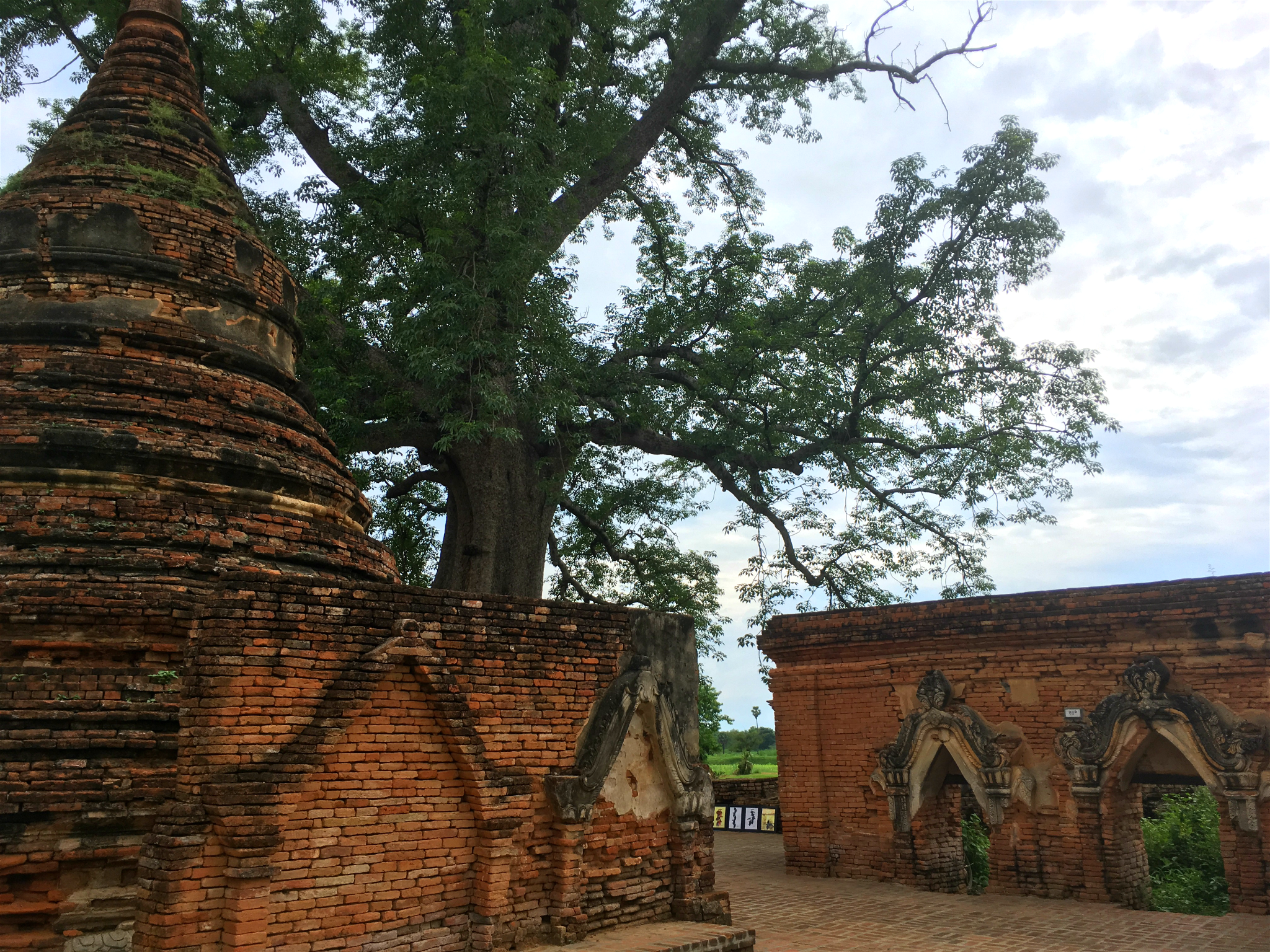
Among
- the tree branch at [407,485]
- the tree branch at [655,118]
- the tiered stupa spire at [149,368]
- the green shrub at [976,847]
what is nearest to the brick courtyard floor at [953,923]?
the green shrub at [976,847]

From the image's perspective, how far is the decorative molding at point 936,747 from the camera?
9844 millimetres

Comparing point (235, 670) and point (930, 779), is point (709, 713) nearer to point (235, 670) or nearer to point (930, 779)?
point (930, 779)

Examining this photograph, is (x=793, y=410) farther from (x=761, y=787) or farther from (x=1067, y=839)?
(x=761, y=787)

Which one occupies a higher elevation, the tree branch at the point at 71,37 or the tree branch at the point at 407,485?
the tree branch at the point at 71,37

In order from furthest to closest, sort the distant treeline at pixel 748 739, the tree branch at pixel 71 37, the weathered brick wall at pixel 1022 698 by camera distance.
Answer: the distant treeline at pixel 748 739 < the tree branch at pixel 71 37 < the weathered brick wall at pixel 1022 698

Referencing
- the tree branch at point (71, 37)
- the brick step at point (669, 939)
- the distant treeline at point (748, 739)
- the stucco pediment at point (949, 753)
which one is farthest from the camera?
the distant treeline at point (748, 739)

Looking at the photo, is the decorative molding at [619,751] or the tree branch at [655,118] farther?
the tree branch at [655,118]

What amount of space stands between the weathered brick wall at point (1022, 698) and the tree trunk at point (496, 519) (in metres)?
3.21

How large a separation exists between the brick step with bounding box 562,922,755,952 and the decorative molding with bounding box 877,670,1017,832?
168 inches

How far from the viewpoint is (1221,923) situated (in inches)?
324

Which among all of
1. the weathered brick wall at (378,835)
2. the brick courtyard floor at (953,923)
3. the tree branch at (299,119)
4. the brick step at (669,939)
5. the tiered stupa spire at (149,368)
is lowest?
the brick courtyard floor at (953,923)

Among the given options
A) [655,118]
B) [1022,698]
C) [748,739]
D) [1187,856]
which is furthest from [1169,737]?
[748,739]

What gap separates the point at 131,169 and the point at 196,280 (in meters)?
1.09

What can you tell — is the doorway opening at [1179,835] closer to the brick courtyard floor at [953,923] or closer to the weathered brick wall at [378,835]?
the brick courtyard floor at [953,923]
